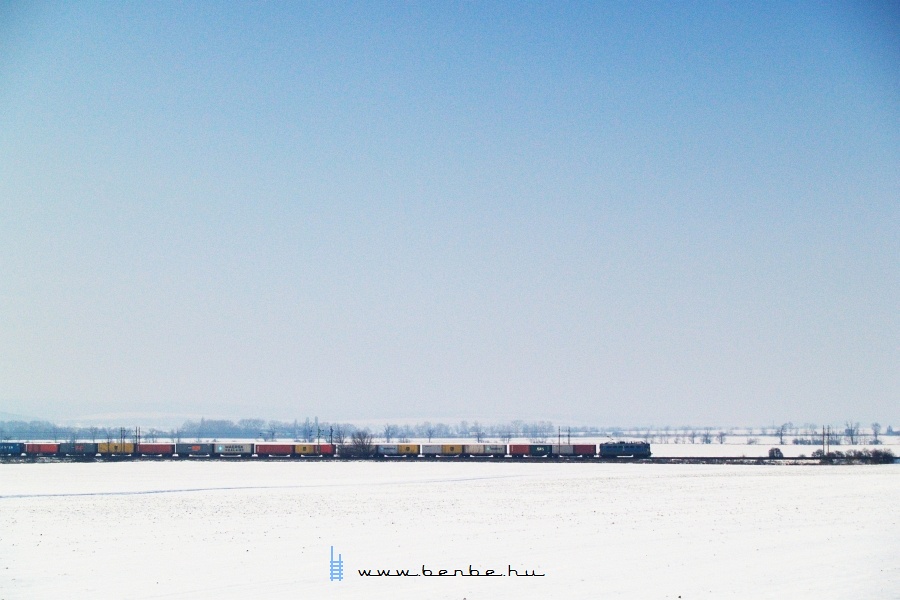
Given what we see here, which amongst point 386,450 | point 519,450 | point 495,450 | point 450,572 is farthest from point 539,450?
point 450,572

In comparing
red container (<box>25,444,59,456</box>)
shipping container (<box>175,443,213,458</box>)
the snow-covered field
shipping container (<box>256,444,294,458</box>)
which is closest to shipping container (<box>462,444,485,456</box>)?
shipping container (<box>256,444,294,458</box>)

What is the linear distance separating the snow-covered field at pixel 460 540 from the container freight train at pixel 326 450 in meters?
50.6

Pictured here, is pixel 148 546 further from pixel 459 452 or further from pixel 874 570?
pixel 459 452

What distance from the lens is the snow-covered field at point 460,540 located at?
20.0 m

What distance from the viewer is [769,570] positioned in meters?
21.6

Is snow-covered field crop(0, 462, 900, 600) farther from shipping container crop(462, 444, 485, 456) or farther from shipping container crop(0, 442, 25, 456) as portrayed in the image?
shipping container crop(0, 442, 25, 456)

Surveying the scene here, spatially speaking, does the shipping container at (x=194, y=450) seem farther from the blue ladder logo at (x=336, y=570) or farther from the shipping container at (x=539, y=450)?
the blue ladder logo at (x=336, y=570)

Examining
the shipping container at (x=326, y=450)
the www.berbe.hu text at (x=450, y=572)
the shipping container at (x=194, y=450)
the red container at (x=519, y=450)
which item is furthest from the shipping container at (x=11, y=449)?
the www.berbe.hu text at (x=450, y=572)

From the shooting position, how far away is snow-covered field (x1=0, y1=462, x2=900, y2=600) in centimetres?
2000

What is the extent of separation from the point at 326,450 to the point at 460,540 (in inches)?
3279

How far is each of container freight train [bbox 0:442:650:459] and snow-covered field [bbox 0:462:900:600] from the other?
166 feet

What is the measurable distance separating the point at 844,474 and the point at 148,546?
56.8 m

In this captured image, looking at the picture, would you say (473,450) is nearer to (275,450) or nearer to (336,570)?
(275,450)

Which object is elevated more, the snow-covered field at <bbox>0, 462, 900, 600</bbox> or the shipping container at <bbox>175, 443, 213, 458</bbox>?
the snow-covered field at <bbox>0, 462, 900, 600</bbox>
